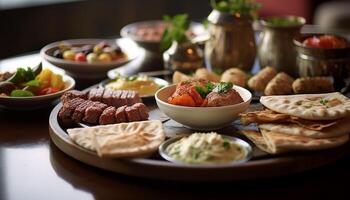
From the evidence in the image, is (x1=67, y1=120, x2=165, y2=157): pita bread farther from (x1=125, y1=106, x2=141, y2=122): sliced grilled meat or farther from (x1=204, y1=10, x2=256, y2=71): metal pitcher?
(x1=204, y1=10, x2=256, y2=71): metal pitcher

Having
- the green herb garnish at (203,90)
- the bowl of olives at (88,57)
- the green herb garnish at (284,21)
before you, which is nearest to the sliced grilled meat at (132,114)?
the green herb garnish at (203,90)

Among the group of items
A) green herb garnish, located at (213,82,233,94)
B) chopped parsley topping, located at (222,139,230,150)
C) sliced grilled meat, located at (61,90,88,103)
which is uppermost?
green herb garnish, located at (213,82,233,94)

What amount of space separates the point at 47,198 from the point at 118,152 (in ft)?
0.86

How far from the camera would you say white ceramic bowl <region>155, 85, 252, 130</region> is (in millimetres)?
2126

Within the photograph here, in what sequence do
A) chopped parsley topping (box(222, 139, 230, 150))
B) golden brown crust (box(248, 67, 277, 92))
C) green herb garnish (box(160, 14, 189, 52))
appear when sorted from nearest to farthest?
chopped parsley topping (box(222, 139, 230, 150)) < golden brown crust (box(248, 67, 277, 92)) < green herb garnish (box(160, 14, 189, 52))

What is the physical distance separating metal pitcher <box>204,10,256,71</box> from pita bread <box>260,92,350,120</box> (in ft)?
2.43

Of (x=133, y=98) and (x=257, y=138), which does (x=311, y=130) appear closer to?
(x=257, y=138)

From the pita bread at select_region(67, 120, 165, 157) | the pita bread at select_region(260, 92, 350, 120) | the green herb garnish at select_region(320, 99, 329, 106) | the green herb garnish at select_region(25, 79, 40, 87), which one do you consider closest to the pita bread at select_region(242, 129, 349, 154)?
the pita bread at select_region(260, 92, 350, 120)

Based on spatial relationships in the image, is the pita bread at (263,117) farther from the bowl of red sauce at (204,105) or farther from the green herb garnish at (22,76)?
the green herb garnish at (22,76)

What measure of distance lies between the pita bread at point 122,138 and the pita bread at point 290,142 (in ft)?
1.17

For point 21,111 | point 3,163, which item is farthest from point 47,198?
point 21,111

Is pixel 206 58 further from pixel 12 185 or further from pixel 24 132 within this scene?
pixel 12 185

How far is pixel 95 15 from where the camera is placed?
5.71 metres

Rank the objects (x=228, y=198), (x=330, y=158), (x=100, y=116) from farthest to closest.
A: (x=100, y=116) < (x=330, y=158) < (x=228, y=198)
